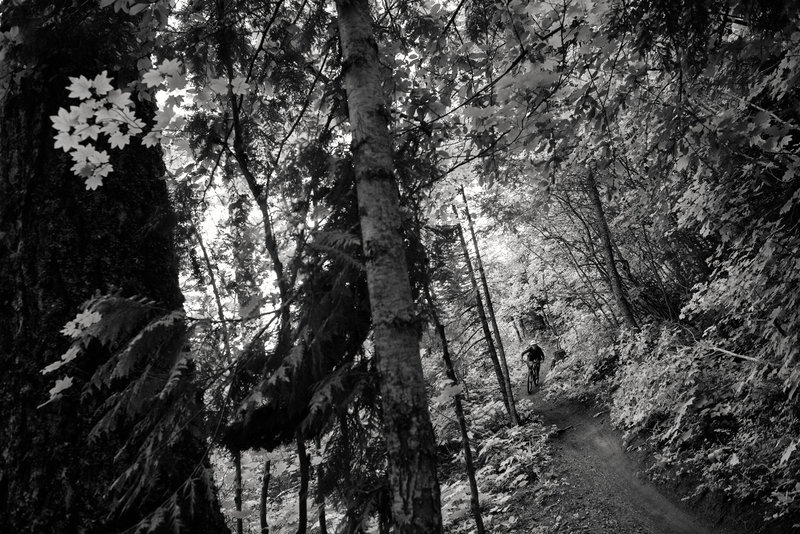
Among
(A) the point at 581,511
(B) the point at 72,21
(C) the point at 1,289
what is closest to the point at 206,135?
(B) the point at 72,21

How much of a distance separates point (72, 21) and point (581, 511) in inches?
337

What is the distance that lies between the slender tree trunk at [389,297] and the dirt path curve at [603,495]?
20.3ft

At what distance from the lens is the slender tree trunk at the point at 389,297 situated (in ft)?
4.96

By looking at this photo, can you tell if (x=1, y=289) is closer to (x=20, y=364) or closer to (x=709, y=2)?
(x=20, y=364)

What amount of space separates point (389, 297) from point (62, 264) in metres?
1.78

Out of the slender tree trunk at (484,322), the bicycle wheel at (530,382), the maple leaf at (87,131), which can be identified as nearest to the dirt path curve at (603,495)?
the slender tree trunk at (484,322)

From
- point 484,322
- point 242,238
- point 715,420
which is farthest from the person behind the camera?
point 484,322

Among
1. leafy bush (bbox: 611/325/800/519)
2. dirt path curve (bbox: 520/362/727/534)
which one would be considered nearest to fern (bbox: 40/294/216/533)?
leafy bush (bbox: 611/325/800/519)

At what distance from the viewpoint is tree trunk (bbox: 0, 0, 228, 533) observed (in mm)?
1920

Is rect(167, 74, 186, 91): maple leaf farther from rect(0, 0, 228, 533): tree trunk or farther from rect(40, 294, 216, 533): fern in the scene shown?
rect(40, 294, 216, 533): fern

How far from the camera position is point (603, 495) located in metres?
7.32

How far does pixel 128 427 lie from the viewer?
6.77ft

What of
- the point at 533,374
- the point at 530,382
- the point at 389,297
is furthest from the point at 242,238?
the point at 530,382

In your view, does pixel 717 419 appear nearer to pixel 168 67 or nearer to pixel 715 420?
pixel 715 420
